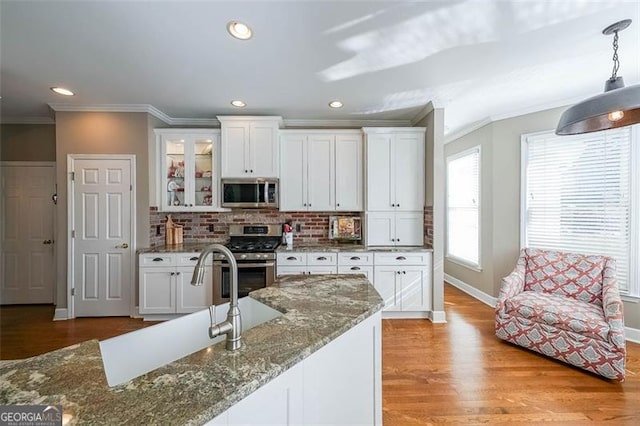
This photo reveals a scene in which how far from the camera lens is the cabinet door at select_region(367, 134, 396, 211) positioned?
12.2 feet

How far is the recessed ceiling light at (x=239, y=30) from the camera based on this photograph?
1907 mm

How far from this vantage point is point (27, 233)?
13.2 ft

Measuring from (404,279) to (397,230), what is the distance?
2.13ft

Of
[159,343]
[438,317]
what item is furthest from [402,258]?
[159,343]

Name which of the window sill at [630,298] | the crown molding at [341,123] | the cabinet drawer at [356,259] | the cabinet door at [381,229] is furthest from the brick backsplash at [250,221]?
the window sill at [630,298]

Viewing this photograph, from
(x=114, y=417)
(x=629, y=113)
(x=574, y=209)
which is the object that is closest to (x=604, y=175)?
(x=574, y=209)

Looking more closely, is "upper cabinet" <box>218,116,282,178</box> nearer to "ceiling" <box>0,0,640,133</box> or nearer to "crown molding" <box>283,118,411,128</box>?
"ceiling" <box>0,0,640,133</box>

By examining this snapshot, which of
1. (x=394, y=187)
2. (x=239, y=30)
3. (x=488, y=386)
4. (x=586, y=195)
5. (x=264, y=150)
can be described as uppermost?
(x=239, y=30)

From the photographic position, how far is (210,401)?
0.71 m

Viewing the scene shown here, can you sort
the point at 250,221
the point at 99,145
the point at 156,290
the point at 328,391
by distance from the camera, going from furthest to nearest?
1. the point at 250,221
2. the point at 99,145
3. the point at 156,290
4. the point at 328,391

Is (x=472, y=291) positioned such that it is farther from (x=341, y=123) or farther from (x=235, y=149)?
(x=235, y=149)

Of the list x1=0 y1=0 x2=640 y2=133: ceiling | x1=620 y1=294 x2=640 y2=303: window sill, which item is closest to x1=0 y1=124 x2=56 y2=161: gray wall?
x1=0 y1=0 x2=640 y2=133: ceiling

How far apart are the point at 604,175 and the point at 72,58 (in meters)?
5.39

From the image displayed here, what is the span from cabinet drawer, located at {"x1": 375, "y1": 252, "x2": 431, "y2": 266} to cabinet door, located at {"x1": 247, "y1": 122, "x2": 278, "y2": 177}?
1.76 m
